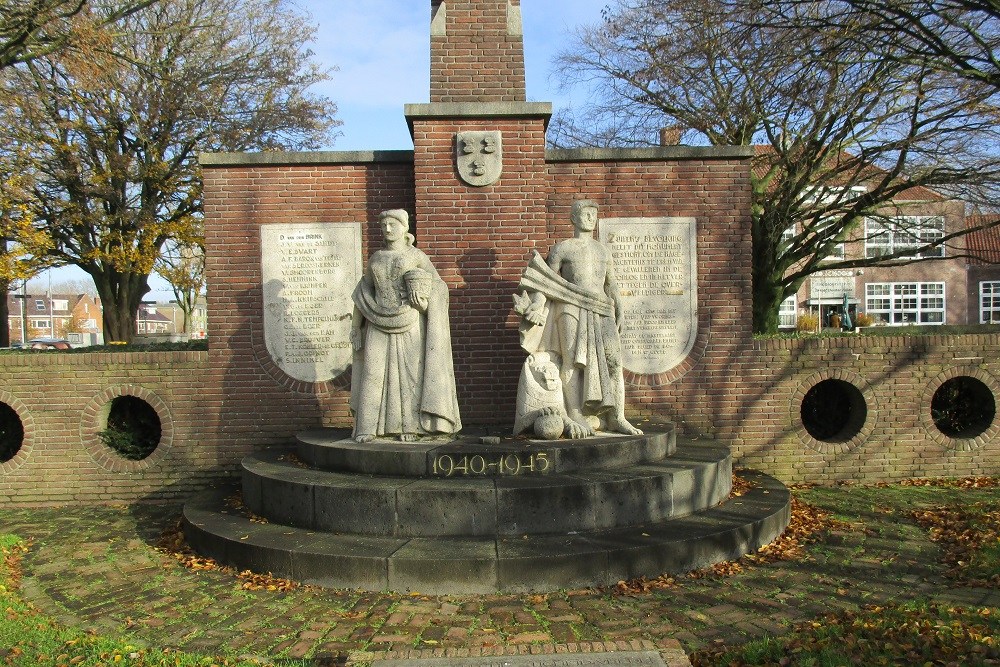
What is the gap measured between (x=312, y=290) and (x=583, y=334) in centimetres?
365

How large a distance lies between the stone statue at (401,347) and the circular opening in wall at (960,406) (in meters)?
6.70

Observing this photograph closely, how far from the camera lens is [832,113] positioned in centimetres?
1350

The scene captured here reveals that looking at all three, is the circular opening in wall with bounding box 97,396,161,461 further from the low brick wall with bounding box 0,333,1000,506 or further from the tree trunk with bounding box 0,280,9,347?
the tree trunk with bounding box 0,280,9,347

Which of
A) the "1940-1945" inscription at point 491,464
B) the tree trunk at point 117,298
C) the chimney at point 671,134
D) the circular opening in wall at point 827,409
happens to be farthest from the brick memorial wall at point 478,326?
the tree trunk at point 117,298

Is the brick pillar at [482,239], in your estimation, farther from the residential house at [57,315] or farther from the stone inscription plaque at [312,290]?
the residential house at [57,315]

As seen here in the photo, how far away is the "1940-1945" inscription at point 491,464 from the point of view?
6047 millimetres

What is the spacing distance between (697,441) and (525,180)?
363cm

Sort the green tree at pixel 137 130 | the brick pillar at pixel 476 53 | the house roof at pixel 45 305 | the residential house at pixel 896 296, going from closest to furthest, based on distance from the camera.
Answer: the brick pillar at pixel 476 53, the green tree at pixel 137 130, the residential house at pixel 896 296, the house roof at pixel 45 305

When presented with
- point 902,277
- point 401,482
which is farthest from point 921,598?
point 902,277

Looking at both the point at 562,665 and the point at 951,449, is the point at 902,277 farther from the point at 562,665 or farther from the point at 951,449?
the point at 562,665

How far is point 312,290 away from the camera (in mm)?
8648

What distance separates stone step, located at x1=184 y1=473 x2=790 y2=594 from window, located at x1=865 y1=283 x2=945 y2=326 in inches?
1495

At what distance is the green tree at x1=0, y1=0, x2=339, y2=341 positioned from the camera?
53.3 ft

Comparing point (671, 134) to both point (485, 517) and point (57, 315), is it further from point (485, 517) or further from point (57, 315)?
point (57, 315)
